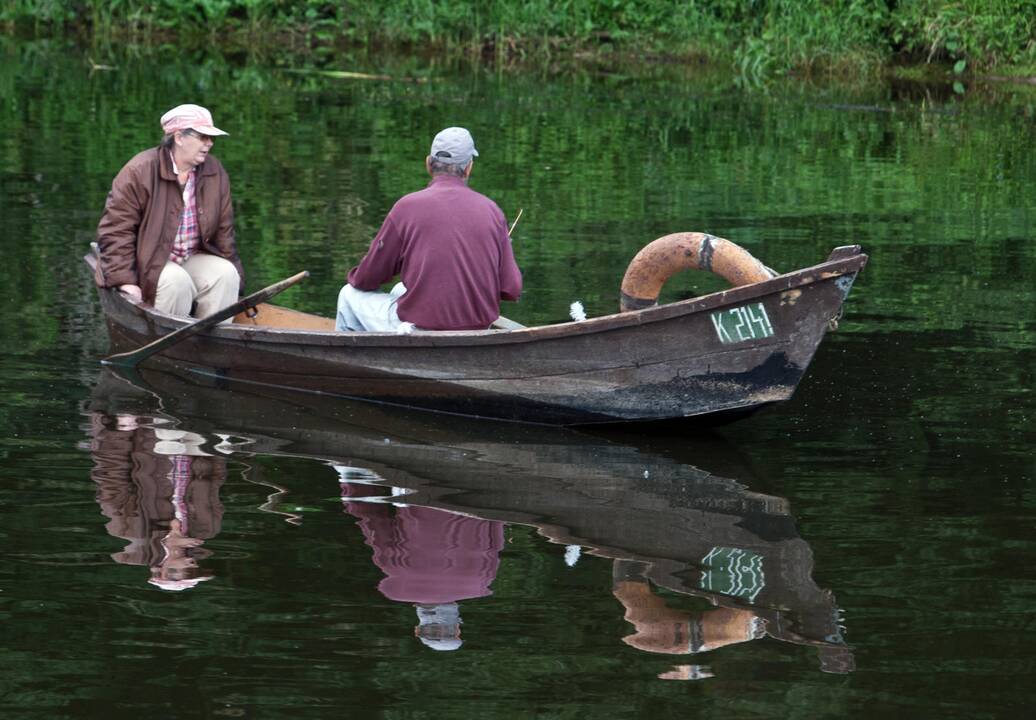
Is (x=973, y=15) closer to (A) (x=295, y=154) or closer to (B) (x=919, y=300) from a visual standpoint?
(A) (x=295, y=154)

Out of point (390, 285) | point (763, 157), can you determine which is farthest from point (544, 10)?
point (390, 285)

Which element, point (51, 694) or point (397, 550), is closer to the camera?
point (51, 694)

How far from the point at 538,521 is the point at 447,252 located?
1.80 m

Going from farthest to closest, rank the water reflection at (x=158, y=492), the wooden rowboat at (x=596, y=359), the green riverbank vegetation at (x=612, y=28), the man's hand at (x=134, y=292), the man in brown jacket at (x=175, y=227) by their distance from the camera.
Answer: the green riverbank vegetation at (x=612, y=28)
the man's hand at (x=134, y=292)
the man in brown jacket at (x=175, y=227)
the wooden rowboat at (x=596, y=359)
the water reflection at (x=158, y=492)

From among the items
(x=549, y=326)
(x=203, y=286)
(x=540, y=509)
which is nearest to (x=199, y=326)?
(x=203, y=286)

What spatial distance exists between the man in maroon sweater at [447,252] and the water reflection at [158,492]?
1153 mm

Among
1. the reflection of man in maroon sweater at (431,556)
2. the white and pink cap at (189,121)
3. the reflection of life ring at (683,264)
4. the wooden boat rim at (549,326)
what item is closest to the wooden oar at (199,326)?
the wooden boat rim at (549,326)

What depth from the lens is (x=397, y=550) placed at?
6.15 meters

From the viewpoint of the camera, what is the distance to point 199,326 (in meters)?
8.70

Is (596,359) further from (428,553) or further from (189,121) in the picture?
(189,121)

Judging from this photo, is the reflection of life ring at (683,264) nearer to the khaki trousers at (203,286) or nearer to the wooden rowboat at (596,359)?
the wooden rowboat at (596,359)

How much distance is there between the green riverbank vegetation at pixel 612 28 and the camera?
23.8m

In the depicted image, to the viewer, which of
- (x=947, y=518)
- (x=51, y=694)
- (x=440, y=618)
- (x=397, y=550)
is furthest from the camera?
(x=947, y=518)

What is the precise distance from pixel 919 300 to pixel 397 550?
5.58 meters
